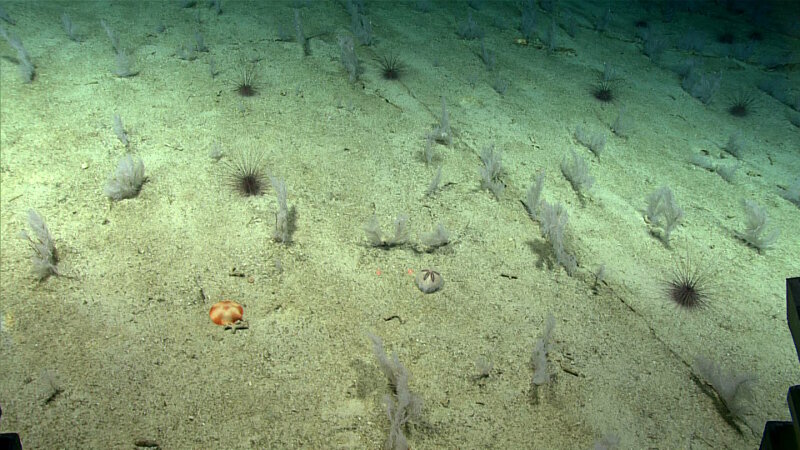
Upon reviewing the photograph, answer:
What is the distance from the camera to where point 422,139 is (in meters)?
5.40

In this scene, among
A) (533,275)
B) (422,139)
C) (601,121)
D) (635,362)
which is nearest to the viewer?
(635,362)

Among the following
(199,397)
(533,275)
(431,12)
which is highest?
(431,12)

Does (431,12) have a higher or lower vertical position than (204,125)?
higher

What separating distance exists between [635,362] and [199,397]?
296 centimetres

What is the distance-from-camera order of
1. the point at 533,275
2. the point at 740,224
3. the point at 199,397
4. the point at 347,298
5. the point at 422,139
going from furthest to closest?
1. the point at 422,139
2. the point at 740,224
3. the point at 533,275
4. the point at 347,298
5. the point at 199,397

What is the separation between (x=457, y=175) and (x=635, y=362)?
2.43m

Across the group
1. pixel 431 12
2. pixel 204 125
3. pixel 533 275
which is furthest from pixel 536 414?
pixel 431 12

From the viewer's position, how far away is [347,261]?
13.0 feet

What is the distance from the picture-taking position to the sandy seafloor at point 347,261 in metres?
2.99

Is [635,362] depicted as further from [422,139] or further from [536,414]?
[422,139]

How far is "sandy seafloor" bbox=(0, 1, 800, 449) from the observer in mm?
2986

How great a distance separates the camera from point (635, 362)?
343 cm

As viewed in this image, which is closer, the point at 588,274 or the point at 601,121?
the point at 588,274

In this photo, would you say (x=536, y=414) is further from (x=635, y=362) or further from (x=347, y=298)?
(x=347, y=298)
